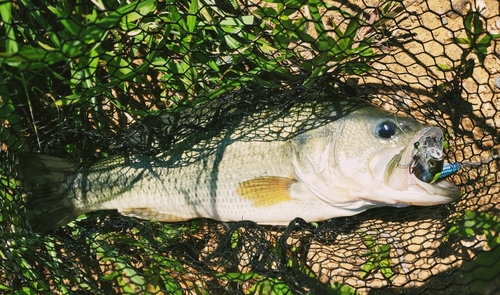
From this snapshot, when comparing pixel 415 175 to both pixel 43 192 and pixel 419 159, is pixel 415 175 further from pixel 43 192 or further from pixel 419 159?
pixel 43 192

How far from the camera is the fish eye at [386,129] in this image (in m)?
3.08

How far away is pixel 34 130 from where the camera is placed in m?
3.50

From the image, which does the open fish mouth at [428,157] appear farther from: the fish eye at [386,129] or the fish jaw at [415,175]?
the fish eye at [386,129]

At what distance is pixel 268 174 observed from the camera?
329 centimetres

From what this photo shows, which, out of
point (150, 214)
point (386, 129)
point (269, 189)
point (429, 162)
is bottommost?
point (150, 214)

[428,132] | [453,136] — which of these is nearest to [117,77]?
[428,132]

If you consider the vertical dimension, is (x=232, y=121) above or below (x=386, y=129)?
above

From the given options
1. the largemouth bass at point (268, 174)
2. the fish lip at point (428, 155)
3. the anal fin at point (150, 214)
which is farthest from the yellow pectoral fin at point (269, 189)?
the fish lip at point (428, 155)

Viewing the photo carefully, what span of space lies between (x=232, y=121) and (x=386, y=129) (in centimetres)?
98

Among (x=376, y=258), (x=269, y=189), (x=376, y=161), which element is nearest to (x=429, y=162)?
(x=376, y=161)

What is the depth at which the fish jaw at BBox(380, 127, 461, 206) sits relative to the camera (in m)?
2.90

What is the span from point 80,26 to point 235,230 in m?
1.57

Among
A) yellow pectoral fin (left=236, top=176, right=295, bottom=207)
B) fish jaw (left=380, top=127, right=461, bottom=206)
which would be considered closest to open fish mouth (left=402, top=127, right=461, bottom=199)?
fish jaw (left=380, top=127, right=461, bottom=206)

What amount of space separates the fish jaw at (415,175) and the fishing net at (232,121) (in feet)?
1.14
